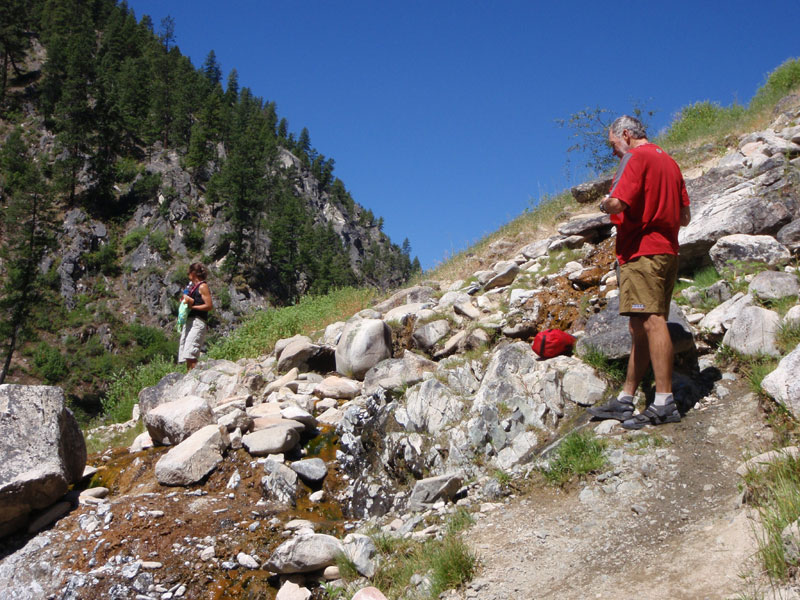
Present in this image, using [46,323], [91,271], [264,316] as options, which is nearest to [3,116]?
[91,271]

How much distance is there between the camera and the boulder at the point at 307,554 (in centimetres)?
414

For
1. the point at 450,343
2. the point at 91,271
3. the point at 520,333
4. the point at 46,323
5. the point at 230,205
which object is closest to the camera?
the point at 520,333

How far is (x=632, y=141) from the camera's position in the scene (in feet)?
15.0

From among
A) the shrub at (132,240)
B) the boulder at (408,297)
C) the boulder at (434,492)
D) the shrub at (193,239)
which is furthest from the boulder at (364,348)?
the shrub at (132,240)

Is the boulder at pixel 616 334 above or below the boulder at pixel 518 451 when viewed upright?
above

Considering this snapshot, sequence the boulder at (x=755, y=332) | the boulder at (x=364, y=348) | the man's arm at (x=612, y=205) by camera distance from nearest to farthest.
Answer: the man's arm at (x=612, y=205) < the boulder at (x=755, y=332) < the boulder at (x=364, y=348)

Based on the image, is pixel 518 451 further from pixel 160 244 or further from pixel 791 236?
pixel 160 244

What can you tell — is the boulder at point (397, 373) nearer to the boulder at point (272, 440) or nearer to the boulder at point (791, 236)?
the boulder at point (272, 440)

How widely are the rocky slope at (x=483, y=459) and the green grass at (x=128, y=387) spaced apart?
1.78 m

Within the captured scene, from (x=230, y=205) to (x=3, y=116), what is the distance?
3561 centimetres

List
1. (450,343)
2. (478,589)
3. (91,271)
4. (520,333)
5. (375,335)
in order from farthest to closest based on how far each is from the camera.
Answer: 1. (91,271)
2. (375,335)
3. (450,343)
4. (520,333)
5. (478,589)

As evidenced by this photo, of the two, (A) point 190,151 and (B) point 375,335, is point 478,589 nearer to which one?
(B) point 375,335

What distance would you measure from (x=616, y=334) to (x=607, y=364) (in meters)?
0.29

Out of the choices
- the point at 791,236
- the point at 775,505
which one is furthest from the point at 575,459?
the point at 791,236
